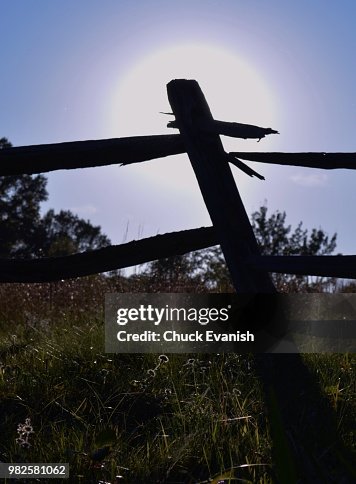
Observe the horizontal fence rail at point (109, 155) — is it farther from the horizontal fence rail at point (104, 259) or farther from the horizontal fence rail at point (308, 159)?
the horizontal fence rail at point (104, 259)

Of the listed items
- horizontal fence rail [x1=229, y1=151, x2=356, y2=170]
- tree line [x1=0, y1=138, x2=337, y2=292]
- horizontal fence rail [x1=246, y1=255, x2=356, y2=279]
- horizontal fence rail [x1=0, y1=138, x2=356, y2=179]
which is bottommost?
horizontal fence rail [x1=246, y1=255, x2=356, y2=279]

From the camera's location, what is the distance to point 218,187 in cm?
278

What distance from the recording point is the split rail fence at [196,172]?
8.90 feet

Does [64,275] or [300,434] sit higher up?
[64,275]

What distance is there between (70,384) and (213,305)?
79 cm

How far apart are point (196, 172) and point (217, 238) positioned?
309 millimetres

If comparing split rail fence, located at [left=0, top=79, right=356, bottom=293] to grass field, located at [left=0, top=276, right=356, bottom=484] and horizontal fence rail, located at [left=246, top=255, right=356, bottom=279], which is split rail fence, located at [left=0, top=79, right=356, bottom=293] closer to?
horizontal fence rail, located at [left=246, top=255, right=356, bottom=279]

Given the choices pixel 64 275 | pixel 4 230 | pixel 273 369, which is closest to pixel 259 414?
pixel 273 369

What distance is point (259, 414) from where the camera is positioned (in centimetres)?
250

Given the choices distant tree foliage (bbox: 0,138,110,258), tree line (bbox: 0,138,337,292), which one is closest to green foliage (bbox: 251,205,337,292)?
tree line (bbox: 0,138,337,292)

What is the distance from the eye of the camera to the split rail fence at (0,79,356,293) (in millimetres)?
2713

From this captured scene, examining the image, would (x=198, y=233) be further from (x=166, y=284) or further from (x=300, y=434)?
(x=166, y=284)

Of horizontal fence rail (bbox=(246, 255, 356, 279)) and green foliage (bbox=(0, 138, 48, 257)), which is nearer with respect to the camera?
horizontal fence rail (bbox=(246, 255, 356, 279))

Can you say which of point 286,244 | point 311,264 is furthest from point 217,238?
point 286,244
